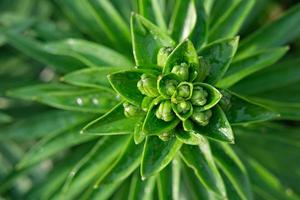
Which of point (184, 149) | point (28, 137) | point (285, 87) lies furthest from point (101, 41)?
point (285, 87)

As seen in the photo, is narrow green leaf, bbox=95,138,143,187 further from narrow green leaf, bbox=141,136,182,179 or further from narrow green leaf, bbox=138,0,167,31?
narrow green leaf, bbox=138,0,167,31

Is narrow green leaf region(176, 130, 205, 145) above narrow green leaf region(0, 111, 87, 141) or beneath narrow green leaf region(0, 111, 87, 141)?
beneath

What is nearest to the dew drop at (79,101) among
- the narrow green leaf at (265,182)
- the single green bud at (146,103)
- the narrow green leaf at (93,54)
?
the narrow green leaf at (93,54)

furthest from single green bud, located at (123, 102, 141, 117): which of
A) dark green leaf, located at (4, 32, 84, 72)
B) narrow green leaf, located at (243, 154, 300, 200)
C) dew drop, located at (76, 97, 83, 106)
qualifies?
narrow green leaf, located at (243, 154, 300, 200)

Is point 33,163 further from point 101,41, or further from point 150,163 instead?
point 150,163

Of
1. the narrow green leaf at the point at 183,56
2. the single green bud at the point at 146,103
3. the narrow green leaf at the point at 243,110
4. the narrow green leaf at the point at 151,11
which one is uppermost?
the narrow green leaf at the point at 151,11

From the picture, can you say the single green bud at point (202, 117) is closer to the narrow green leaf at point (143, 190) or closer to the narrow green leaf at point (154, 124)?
the narrow green leaf at point (154, 124)

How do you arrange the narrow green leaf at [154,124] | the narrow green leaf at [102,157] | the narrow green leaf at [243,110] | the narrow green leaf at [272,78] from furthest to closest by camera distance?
the narrow green leaf at [272,78] < the narrow green leaf at [102,157] < the narrow green leaf at [243,110] < the narrow green leaf at [154,124]

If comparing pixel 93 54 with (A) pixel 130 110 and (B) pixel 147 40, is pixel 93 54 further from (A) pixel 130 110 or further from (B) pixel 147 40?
(A) pixel 130 110
